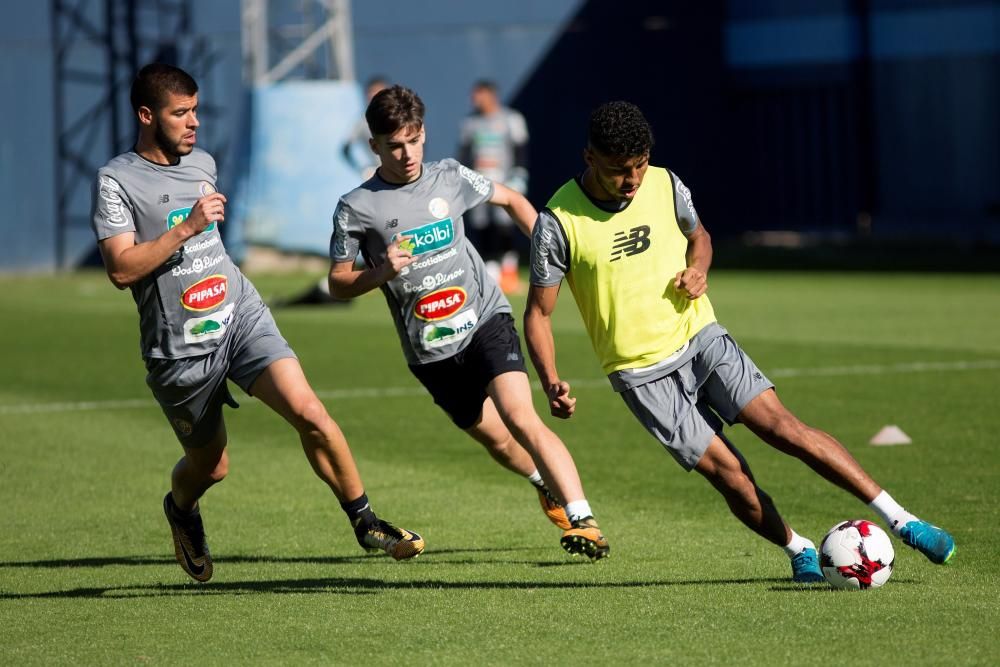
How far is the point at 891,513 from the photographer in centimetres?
621

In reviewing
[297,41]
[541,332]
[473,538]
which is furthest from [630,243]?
[297,41]

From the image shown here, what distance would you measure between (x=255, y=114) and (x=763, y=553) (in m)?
23.6

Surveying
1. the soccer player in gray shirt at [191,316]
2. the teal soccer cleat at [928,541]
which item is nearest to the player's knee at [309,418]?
the soccer player in gray shirt at [191,316]

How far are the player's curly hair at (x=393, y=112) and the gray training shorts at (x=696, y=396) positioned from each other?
1.51m

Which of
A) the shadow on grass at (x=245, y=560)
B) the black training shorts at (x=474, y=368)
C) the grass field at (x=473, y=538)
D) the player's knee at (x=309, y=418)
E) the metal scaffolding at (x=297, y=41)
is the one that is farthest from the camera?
the metal scaffolding at (x=297, y=41)

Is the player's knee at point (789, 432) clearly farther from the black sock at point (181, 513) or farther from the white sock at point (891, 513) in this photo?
the black sock at point (181, 513)

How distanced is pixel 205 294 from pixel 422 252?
0.98 m

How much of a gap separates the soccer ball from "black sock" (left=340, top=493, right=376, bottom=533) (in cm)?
190

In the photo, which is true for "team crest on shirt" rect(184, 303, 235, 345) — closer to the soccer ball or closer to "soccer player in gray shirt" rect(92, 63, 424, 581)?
"soccer player in gray shirt" rect(92, 63, 424, 581)

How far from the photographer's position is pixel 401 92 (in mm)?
7012

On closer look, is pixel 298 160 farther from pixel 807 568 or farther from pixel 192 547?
pixel 807 568

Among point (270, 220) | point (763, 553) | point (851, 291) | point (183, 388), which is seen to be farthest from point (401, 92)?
point (270, 220)

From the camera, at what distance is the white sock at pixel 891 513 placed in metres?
6.18

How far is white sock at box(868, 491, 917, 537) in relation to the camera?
20.3 feet
